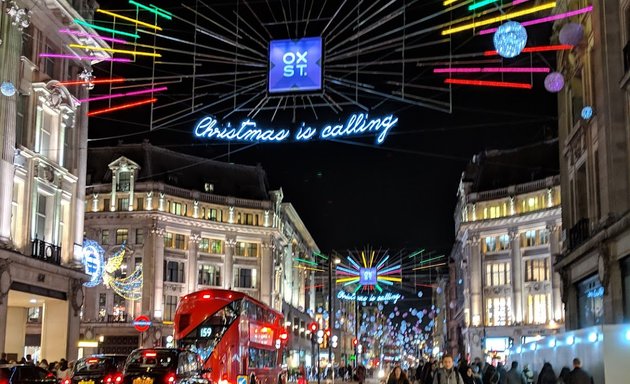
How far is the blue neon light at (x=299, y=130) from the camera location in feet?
62.3

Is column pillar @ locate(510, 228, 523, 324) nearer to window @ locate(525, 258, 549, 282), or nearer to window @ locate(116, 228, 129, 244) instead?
window @ locate(525, 258, 549, 282)

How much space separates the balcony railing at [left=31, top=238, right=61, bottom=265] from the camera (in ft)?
114

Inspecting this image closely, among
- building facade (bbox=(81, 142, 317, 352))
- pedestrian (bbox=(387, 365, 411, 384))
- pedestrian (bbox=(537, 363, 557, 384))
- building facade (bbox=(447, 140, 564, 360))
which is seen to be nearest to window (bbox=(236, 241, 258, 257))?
building facade (bbox=(81, 142, 317, 352))

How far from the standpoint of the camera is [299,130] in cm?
1961

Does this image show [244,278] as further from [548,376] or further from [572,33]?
[572,33]

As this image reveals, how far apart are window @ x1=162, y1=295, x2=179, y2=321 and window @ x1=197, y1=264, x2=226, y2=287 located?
404 cm

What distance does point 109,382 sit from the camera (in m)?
24.7

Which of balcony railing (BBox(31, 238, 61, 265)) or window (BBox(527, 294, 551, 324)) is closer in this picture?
balcony railing (BBox(31, 238, 61, 265))

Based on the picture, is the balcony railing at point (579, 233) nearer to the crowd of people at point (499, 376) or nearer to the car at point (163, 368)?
the crowd of people at point (499, 376)

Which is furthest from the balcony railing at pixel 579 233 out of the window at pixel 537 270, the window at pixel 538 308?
the window at pixel 537 270

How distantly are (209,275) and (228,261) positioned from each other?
2.61 metres

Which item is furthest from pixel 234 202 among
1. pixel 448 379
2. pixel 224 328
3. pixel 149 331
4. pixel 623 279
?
pixel 448 379

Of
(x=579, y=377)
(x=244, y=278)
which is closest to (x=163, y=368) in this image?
(x=579, y=377)

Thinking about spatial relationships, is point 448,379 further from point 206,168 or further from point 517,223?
point 206,168
